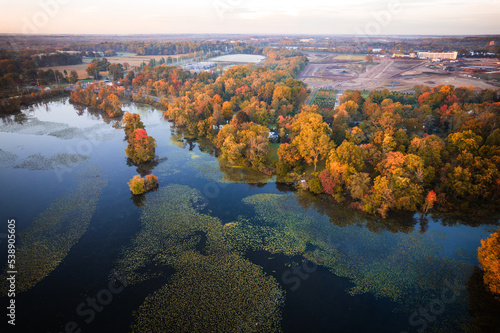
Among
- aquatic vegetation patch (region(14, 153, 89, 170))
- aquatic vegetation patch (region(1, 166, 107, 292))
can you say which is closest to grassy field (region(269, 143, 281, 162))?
aquatic vegetation patch (region(1, 166, 107, 292))

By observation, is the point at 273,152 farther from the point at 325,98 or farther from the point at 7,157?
the point at 7,157

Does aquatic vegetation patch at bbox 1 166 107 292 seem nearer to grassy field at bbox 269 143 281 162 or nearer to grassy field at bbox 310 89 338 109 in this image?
grassy field at bbox 269 143 281 162

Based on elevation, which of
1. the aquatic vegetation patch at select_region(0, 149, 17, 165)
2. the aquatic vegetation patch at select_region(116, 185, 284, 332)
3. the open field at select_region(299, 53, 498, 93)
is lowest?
the aquatic vegetation patch at select_region(116, 185, 284, 332)

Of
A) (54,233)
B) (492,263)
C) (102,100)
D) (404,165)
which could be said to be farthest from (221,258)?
(102,100)

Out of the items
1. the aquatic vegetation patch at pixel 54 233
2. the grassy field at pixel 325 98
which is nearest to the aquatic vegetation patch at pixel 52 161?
the aquatic vegetation patch at pixel 54 233

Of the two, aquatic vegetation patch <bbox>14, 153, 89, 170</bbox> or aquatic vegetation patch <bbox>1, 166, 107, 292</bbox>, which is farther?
aquatic vegetation patch <bbox>14, 153, 89, 170</bbox>

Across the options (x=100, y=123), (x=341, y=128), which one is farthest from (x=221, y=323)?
(x=100, y=123)

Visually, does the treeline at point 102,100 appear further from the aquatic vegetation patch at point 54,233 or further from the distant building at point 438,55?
the distant building at point 438,55

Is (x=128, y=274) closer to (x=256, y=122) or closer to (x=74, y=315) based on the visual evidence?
(x=74, y=315)

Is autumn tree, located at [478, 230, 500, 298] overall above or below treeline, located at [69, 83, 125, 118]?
below
